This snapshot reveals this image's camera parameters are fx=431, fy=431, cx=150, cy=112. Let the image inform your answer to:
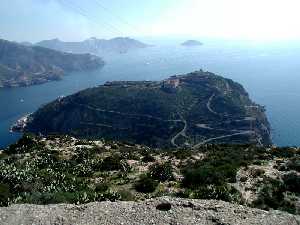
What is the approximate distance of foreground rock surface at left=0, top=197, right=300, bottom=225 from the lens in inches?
715

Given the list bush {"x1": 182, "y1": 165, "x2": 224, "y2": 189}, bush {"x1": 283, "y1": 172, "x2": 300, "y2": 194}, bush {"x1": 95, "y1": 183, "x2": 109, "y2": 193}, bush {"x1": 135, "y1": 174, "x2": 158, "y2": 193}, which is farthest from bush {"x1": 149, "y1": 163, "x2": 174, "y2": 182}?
bush {"x1": 283, "y1": 172, "x2": 300, "y2": 194}

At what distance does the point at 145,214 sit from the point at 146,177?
11.2 metres

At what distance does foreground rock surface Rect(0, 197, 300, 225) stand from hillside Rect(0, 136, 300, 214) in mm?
2209

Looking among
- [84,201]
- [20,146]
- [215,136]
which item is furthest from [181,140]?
[84,201]

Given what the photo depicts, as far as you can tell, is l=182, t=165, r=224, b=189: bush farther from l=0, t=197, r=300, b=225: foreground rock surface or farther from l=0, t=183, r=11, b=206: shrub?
l=0, t=183, r=11, b=206: shrub

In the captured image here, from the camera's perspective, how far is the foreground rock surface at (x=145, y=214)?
18.2 m

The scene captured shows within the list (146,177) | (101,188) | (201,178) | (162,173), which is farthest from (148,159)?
(101,188)

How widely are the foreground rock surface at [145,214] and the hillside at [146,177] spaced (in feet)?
7.25

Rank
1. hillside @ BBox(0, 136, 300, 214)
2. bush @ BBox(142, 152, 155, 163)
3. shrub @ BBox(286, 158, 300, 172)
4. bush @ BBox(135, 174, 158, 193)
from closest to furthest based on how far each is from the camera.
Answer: hillside @ BBox(0, 136, 300, 214)
bush @ BBox(135, 174, 158, 193)
shrub @ BBox(286, 158, 300, 172)
bush @ BBox(142, 152, 155, 163)

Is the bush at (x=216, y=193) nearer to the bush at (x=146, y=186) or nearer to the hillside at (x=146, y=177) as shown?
the hillside at (x=146, y=177)

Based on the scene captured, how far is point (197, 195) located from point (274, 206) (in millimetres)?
4218

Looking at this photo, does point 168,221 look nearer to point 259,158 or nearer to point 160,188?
point 160,188

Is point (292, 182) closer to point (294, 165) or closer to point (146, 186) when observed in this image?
point (294, 165)

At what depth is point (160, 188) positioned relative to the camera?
2797 cm
